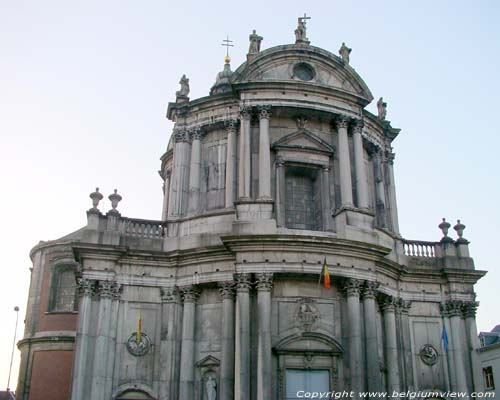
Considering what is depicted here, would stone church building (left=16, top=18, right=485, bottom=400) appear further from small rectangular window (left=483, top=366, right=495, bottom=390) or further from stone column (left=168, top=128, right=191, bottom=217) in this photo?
small rectangular window (left=483, top=366, right=495, bottom=390)

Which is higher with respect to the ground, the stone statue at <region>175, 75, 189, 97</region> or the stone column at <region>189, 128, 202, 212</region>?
the stone statue at <region>175, 75, 189, 97</region>

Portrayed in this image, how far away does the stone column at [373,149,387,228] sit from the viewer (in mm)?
26875

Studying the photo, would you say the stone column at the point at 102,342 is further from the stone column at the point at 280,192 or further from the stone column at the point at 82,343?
the stone column at the point at 280,192

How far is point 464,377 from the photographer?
80.6ft

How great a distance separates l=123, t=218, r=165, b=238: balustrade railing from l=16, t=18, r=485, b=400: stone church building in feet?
0.16

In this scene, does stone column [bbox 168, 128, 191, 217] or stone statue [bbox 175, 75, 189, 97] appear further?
stone statue [bbox 175, 75, 189, 97]

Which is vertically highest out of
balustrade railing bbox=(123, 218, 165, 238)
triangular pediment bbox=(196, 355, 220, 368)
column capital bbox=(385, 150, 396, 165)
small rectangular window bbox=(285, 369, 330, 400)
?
column capital bbox=(385, 150, 396, 165)

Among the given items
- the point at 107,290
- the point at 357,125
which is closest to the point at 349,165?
the point at 357,125

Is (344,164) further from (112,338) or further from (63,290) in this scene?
(63,290)

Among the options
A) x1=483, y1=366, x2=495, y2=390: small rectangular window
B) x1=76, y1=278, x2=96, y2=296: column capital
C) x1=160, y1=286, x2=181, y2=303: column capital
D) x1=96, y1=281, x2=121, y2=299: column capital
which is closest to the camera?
x1=76, y1=278, x2=96, y2=296: column capital

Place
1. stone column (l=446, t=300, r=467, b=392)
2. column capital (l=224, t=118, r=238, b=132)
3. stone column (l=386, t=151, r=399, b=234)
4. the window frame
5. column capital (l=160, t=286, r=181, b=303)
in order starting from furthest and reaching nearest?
the window frame < stone column (l=386, t=151, r=399, b=234) < column capital (l=224, t=118, r=238, b=132) < stone column (l=446, t=300, r=467, b=392) < column capital (l=160, t=286, r=181, b=303)

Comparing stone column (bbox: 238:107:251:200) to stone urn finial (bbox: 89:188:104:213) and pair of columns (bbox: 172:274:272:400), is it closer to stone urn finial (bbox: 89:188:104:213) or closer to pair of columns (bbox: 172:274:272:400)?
pair of columns (bbox: 172:274:272:400)

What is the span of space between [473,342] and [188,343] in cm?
1152

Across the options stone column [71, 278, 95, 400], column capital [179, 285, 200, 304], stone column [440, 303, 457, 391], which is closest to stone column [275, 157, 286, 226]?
column capital [179, 285, 200, 304]
